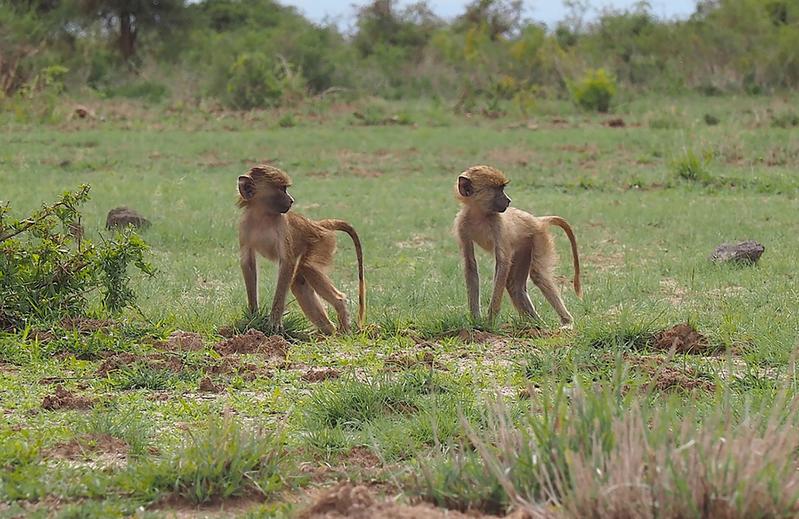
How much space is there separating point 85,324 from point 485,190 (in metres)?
2.73

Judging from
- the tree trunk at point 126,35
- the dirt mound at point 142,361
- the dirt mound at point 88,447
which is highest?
the tree trunk at point 126,35

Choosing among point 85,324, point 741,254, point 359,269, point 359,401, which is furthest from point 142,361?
point 741,254

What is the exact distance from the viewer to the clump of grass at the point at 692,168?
1600 centimetres

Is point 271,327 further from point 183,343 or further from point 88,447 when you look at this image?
point 88,447

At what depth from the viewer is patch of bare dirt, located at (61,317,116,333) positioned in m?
6.82

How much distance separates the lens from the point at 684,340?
6.66 m

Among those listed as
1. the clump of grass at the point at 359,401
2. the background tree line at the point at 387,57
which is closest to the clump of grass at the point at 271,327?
the clump of grass at the point at 359,401

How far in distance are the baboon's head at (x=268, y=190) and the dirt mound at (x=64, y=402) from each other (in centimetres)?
215

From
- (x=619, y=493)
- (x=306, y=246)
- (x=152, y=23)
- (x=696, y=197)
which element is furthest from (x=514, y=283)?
(x=152, y=23)

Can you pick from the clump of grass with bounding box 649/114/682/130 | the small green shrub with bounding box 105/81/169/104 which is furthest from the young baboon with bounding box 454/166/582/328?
the small green shrub with bounding box 105/81/169/104

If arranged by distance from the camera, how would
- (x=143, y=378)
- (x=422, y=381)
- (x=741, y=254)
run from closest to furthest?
(x=422, y=381), (x=143, y=378), (x=741, y=254)

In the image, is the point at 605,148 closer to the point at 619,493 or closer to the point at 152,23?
the point at 619,493

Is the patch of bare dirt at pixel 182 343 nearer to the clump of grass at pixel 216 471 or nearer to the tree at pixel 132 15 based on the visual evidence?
the clump of grass at pixel 216 471

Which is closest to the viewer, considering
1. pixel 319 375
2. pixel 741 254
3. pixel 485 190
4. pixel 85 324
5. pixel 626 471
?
pixel 626 471
